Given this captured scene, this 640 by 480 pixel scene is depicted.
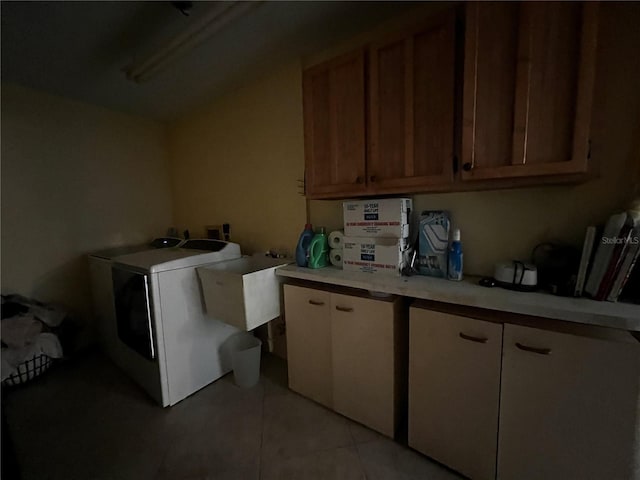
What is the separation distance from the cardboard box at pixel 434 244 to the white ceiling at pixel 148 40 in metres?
1.17

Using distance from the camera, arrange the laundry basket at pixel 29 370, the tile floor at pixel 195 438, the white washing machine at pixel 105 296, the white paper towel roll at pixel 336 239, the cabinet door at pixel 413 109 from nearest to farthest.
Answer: the cabinet door at pixel 413 109 < the tile floor at pixel 195 438 < the white paper towel roll at pixel 336 239 < the laundry basket at pixel 29 370 < the white washing machine at pixel 105 296

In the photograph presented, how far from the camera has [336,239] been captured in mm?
1647

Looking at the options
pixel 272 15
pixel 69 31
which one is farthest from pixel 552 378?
pixel 69 31

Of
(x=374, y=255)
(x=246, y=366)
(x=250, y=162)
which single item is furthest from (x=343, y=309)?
(x=250, y=162)

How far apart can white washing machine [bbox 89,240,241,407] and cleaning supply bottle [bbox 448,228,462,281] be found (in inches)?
62.0

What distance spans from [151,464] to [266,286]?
3.43 feet

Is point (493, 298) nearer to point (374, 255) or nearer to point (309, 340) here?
point (374, 255)

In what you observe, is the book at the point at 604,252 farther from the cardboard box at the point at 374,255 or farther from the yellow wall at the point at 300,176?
the cardboard box at the point at 374,255

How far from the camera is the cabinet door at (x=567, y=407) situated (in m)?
0.83

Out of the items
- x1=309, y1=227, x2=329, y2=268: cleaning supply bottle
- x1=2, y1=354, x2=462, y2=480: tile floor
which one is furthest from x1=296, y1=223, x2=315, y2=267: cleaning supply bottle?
x1=2, y1=354, x2=462, y2=480: tile floor

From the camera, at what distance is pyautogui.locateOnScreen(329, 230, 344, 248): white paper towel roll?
1619mm

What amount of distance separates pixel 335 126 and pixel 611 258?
1347 mm

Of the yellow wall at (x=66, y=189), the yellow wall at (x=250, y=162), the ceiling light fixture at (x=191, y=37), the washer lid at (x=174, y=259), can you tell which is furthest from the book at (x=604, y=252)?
the yellow wall at (x=66, y=189)

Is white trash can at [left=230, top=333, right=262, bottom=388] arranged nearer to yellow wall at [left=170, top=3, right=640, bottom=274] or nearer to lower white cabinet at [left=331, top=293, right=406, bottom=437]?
lower white cabinet at [left=331, top=293, right=406, bottom=437]
